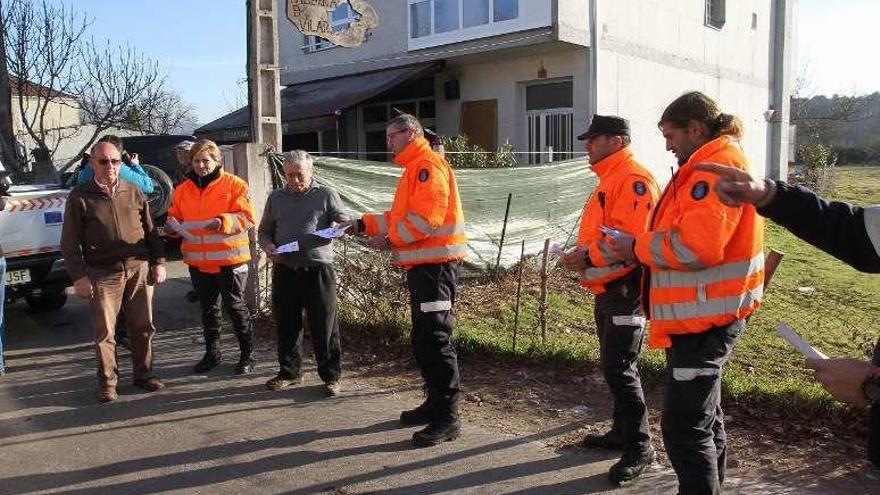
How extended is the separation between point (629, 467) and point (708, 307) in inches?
49.3

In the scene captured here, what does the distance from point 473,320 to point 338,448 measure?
357 cm

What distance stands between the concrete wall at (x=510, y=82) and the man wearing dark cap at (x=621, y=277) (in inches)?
490

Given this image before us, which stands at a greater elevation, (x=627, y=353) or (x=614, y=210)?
(x=614, y=210)

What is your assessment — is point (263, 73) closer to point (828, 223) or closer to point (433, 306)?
point (433, 306)

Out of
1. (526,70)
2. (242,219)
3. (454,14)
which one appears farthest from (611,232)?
(454,14)

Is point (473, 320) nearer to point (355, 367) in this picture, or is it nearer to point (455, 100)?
point (355, 367)

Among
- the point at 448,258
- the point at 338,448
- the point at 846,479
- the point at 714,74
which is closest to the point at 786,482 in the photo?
the point at 846,479

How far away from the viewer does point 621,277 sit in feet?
12.5

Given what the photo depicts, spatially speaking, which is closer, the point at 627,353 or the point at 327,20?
the point at 627,353

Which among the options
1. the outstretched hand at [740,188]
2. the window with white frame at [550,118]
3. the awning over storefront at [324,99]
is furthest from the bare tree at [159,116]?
the outstretched hand at [740,188]

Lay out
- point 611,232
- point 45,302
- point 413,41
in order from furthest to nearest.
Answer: point 413,41, point 45,302, point 611,232

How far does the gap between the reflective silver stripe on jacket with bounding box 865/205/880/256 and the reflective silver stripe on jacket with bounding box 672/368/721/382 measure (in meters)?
0.96

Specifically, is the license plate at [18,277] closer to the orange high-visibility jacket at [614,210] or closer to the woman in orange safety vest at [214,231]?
the woman in orange safety vest at [214,231]

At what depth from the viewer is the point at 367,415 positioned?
4848 millimetres
